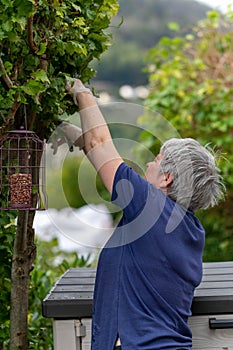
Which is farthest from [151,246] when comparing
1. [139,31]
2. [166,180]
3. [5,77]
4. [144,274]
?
[139,31]

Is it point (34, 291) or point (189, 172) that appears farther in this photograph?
point (34, 291)

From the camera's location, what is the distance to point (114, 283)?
7.98ft

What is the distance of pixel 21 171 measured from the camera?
2703 millimetres

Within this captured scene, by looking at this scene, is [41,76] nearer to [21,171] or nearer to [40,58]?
[40,58]

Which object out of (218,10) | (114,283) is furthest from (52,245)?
(114,283)

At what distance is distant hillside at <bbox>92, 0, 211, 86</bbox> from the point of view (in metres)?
8.47

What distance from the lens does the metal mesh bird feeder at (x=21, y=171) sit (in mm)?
2586

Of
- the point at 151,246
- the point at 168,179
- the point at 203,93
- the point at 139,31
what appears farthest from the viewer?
the point at 139,31

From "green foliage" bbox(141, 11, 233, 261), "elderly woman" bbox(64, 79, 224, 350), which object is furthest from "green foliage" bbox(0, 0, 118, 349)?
"green foliage" bbox(141, 11, 233, 261)

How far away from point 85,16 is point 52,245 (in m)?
3.32

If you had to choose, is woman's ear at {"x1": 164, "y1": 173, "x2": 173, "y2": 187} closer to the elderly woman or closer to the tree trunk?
the elderly woman

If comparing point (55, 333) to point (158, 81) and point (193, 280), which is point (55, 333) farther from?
point (158, 81)

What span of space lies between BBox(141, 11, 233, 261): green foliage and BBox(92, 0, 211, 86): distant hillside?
60.8 inches

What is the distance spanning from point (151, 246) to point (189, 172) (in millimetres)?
296
